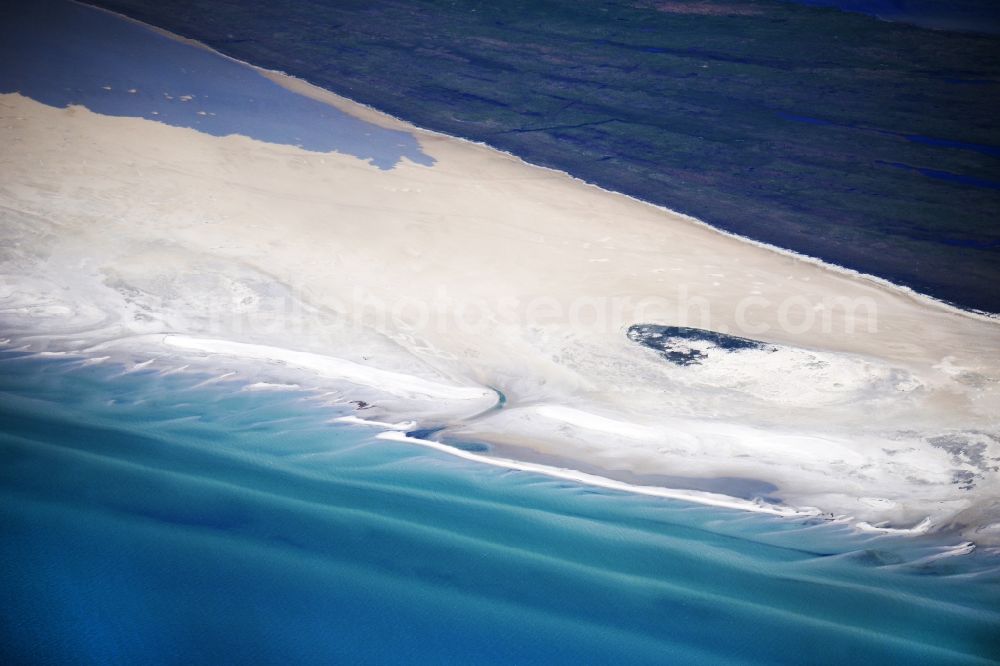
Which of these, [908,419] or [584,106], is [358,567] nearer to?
[908,419]

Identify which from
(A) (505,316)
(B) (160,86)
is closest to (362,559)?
(A) (505,316)

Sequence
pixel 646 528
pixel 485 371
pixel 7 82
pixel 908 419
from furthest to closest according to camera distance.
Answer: pixel 7 82
pixel 485 371
pixel 908 419
pixel 646 528

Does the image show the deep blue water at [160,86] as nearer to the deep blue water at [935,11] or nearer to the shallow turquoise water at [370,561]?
the shallow turquoise water at [370,561]

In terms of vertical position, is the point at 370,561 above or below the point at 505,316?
below

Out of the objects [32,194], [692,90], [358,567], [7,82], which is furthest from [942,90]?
[7,82]

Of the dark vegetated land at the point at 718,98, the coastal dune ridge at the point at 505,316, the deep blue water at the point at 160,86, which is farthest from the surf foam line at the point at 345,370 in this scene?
the dark vegetated land at the point at 718,98

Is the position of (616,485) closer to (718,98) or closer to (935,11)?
(718,98)
